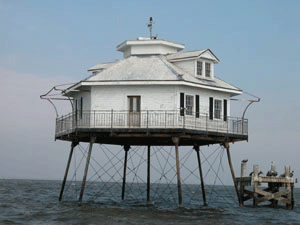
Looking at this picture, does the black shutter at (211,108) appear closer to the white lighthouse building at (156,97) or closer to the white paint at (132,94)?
the white lighthouse building at (156,97)

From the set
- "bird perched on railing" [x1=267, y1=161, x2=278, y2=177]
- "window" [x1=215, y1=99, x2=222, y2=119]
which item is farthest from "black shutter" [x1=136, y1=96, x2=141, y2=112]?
"bird perched on railing" [x1=267, y1=161, x2=278, y2=177]

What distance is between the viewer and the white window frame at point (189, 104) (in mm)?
40537

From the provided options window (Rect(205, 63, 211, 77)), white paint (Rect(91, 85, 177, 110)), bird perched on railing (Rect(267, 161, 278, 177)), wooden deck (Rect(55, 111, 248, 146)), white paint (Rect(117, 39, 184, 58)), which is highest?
white paint (Rect(117, 39, 184, 58))

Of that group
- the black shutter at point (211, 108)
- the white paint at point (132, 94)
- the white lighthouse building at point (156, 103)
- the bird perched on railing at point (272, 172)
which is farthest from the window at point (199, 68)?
the bird perched on railing at point (272, 172)

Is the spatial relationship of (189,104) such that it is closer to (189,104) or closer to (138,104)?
(189,104)

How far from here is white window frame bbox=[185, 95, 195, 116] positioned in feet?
133

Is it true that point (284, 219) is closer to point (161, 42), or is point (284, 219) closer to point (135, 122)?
point (135, 122)

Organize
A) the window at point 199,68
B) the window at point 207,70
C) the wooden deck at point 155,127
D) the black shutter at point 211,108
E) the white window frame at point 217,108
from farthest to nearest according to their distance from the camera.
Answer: the window at point 207,70 < the window at point 199,68 < the white window frame at point 217,108 < the black shutter at point 211,108 < the wooden deck at point 155,127

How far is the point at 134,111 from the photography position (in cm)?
4025

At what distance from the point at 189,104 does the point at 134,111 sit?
12.7 ft

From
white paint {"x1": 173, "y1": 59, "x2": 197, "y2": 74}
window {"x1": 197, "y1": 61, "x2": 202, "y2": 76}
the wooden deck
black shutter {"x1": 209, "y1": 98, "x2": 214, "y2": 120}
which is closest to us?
the wooden deck

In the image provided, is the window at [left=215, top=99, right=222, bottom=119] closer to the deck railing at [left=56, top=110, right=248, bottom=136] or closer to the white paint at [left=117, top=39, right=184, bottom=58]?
the deck railing at [left=56, top=110, right=248, bottom=136]

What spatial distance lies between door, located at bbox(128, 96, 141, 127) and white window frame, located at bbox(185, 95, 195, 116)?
330cm

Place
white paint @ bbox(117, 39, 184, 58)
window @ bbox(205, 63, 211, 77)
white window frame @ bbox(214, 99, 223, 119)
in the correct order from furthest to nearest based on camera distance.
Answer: white paint @ bbox(117, 39, 184, 58) < window @ bbox(205, 63, 211, 77) < white window frame @ bbox(214, 99, 223, 119)
